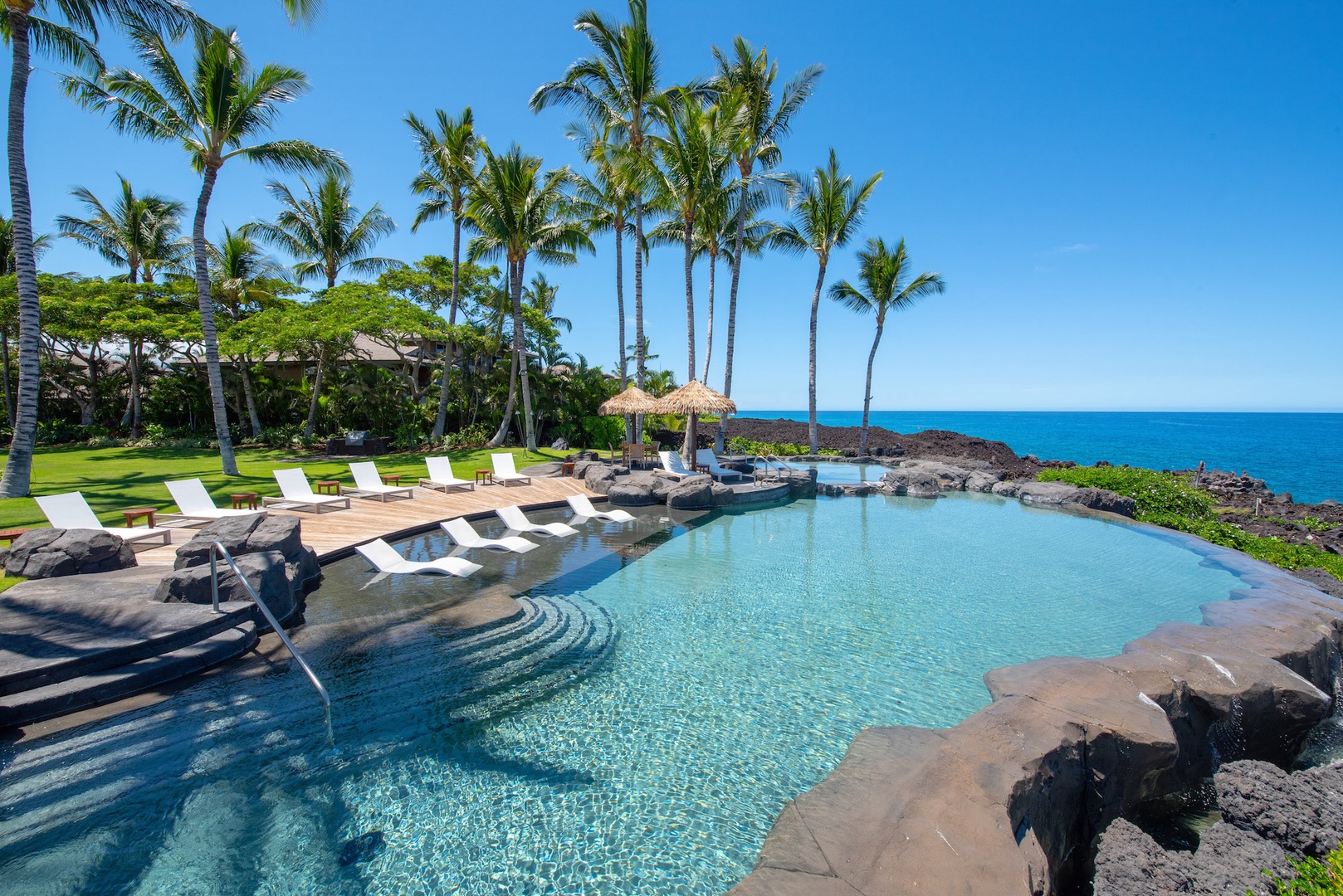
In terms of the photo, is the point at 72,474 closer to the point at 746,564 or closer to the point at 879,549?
the point at 746,564

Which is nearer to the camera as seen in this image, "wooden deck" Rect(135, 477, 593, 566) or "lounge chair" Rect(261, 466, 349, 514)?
"wooden deck" Rect(135, 477, 593, 566)

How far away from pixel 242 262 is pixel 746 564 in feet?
81.4

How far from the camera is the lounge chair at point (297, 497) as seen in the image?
1032 cm

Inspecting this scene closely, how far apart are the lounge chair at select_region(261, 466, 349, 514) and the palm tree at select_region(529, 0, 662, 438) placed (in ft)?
41.2

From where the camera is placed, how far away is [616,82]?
17.4 metres

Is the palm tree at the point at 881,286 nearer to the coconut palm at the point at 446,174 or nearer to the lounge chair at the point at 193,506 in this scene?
the coconut palm at the point at 446,174

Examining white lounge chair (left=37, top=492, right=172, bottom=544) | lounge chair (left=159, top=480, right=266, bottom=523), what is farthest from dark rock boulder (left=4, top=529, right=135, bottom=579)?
lounge chair (left=159, top=480, right=266, bottom=523)

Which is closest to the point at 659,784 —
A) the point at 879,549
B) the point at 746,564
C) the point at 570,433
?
the point at 746,564

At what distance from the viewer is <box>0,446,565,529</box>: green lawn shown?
10289 mm

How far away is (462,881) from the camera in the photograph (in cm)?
302

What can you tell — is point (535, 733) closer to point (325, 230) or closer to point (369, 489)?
point (369, 489)

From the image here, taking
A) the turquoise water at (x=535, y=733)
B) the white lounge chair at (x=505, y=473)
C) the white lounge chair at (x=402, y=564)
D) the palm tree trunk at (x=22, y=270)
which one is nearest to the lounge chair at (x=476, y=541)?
the turquoise water at (x=535, y=733)

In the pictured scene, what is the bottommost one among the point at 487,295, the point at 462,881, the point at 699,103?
the point at 462,881

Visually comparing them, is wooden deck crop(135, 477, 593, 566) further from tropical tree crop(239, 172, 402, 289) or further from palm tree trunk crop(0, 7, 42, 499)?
tropical tree crop(239, 172, 402, 289)
